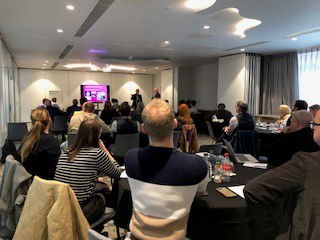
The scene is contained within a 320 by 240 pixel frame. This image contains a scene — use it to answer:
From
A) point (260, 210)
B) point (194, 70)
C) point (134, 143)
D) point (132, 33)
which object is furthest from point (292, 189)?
point (194, 70)

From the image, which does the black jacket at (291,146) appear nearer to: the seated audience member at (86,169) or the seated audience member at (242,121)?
the seated audience member at (86,169)

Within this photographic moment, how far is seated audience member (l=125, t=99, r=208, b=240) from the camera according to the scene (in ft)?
4.46

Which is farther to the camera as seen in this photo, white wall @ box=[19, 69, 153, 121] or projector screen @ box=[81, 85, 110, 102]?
projector screen @ box=[81, 85, 110, 102]

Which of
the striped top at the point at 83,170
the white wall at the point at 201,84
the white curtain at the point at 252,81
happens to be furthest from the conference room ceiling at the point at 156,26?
the white wall at the point at 201,84

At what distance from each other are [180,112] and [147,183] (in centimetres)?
362

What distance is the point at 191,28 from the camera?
5250 millimetres

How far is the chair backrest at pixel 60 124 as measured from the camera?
24.9ft

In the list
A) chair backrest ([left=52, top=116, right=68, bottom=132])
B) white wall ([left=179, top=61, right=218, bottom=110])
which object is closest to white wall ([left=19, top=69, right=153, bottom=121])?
white wall ([left=179, top=61, right=218, bottom=110])

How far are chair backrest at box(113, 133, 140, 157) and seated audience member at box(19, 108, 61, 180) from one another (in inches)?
67.3

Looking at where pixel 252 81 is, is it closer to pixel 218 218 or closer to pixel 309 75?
pixel 309 75

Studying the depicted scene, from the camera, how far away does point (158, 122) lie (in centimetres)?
143

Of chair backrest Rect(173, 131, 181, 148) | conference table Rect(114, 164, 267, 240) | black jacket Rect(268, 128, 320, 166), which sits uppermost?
black jacket Rect(268, 128, 320, 166)

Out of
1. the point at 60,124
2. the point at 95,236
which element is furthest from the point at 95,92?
the point at 95,236

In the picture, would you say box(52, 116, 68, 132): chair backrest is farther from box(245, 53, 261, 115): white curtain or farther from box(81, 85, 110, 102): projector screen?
box(81, 85, 110, 102): projector screen
